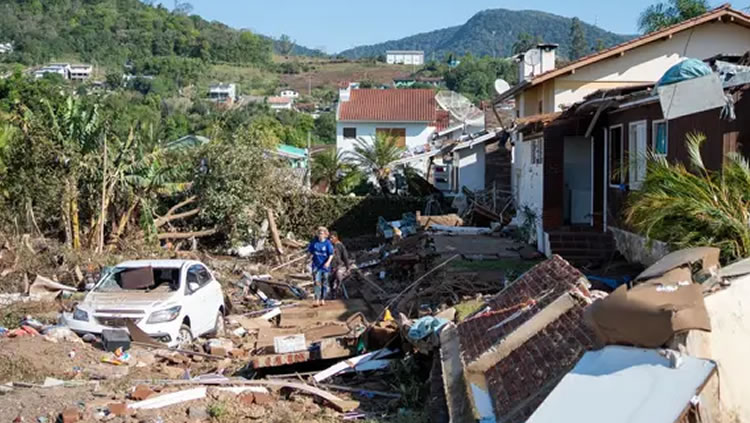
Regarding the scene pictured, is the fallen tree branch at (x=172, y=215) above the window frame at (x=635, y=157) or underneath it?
underneath

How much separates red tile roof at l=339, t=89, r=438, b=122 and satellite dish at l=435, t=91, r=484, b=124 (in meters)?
1.27

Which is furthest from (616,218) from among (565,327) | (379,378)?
(565,327)

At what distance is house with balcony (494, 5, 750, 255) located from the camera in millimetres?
20656

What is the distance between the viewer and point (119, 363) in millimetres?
13195

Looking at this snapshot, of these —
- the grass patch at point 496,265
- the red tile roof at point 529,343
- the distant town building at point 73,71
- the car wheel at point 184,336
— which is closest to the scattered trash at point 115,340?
the car wheel at point 184,336

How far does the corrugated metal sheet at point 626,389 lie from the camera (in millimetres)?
6148

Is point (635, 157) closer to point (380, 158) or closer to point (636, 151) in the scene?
point (636, 151)

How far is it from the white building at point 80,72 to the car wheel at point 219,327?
109m

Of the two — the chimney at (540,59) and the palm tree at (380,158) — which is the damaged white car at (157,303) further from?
the palm tree at (380,158)

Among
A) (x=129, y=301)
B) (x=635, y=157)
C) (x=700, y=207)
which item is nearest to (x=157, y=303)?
(x=129, y=301)

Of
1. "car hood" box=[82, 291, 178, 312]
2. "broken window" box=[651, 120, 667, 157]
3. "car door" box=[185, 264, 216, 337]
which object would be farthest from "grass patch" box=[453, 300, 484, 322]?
"car hood" box=[82, 291, 178, 312]

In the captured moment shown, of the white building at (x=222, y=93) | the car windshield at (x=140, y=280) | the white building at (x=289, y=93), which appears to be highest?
the white building at (x=289, y=93)

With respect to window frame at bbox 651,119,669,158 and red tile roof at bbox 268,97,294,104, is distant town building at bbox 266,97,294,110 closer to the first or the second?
red tile roof at bbox 268,97,294,104

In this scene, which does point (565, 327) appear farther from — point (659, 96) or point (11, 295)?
point (11, 295)
